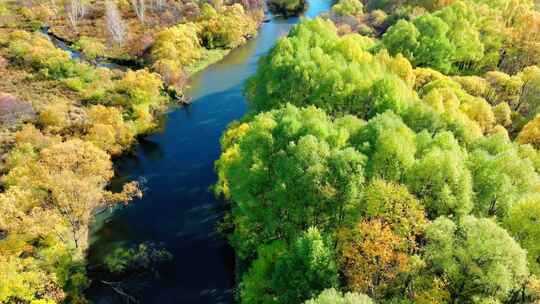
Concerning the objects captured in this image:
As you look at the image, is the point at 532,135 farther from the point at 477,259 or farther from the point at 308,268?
the point at 308,268

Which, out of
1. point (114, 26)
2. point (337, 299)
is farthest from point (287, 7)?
point (337, 299)

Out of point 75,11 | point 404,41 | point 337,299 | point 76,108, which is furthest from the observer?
point 75,11

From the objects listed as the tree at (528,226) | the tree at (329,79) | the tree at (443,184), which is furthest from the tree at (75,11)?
the tree at (528,226)

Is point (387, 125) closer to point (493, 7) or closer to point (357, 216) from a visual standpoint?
point (357, 216)

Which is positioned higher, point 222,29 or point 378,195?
point 222,29

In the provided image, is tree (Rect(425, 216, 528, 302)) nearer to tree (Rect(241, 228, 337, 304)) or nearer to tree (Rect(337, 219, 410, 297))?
tree (Rect(337, 219, 410, 297))

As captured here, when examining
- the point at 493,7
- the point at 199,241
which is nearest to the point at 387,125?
the point at 199,241

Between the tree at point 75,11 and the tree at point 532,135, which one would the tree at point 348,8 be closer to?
the tree at point 532,135
